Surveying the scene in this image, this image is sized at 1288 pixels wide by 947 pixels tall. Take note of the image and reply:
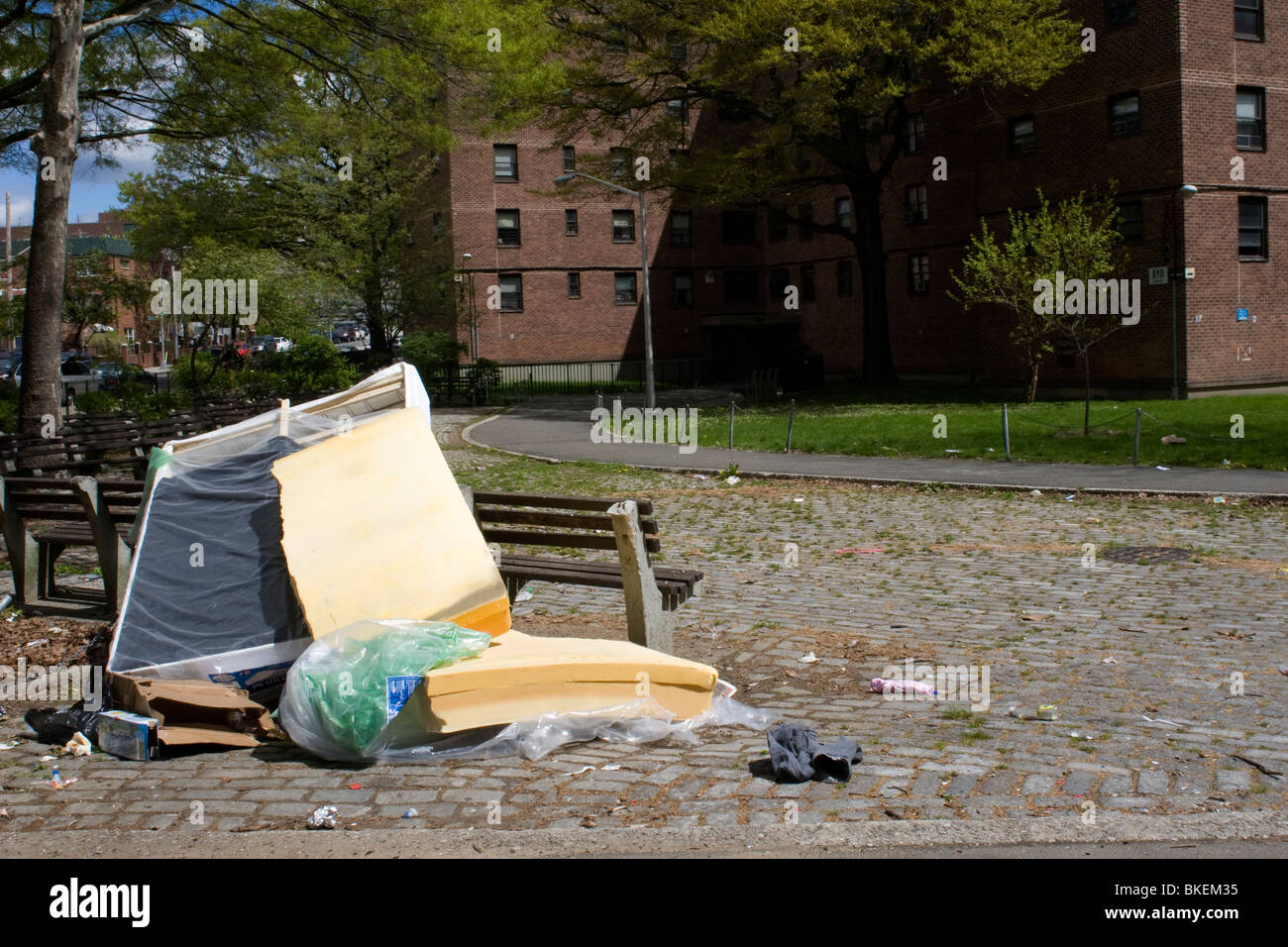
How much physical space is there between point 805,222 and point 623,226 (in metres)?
21.0

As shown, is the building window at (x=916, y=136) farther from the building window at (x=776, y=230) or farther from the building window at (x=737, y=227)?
the building window at (x=737, y=227)

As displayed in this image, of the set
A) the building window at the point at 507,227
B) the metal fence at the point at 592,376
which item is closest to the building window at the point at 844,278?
the metal fence at the point at 592,376

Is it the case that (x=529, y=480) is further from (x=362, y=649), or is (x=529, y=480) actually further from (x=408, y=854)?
(x=408, y=854)

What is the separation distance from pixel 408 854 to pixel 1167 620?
19.4 ft

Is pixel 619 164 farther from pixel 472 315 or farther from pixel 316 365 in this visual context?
pixel 472 315

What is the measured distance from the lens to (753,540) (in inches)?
491

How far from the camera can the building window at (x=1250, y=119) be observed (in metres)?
32.5

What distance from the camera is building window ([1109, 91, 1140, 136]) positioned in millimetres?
32781

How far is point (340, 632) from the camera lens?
5996 millimetres

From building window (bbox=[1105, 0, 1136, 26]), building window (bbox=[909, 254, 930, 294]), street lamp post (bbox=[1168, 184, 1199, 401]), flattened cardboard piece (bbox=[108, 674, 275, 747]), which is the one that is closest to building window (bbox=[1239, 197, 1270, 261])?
street lamp post (bbox=[1168, 184, 1199, 401])

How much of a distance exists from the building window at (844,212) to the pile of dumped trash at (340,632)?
43.9 m

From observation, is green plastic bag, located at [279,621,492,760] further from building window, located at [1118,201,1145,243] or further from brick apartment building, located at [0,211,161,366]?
brick apartment building, located at [0,211,161,366]

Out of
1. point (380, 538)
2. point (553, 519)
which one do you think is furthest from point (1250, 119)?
point (380, 538)

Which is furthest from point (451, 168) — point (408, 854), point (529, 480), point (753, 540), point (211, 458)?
point (408, 854)
